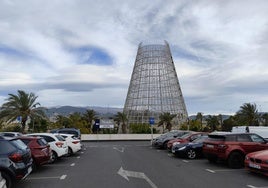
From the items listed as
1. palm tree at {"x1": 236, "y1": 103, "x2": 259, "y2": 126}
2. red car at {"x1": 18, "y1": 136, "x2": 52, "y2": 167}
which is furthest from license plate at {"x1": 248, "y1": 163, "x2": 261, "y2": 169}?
palm tree at {"x1": 236, "y1": 103, "x2": 259, "y2": 126}

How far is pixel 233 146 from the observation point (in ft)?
49.3

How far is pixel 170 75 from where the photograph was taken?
79.2m

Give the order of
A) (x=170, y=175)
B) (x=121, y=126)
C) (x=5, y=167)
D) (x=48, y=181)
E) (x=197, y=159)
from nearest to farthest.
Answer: (x=5, y=167)
(x=48, y=181)
(x=170, y=175)
(x=197, y=159)
(x=121, y=126)

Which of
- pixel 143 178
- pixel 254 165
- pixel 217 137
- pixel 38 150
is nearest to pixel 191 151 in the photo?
pixel 217 137

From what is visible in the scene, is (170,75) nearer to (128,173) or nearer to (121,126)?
(121,126)

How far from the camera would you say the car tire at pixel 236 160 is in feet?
48.6

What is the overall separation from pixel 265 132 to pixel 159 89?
2167 inches

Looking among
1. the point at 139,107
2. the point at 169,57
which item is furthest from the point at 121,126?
the point at 169,57

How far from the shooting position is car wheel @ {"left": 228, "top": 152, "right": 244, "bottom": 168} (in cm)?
1483

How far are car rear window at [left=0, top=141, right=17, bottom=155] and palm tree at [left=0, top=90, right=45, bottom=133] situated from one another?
34.0 meters

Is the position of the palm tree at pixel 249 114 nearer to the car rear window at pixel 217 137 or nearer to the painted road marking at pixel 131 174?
the car rear window at pixel 217 137

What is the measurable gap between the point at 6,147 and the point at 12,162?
1.74ft

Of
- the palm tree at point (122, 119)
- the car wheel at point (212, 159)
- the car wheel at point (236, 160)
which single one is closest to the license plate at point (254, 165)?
the car wheel at point (236, 160)

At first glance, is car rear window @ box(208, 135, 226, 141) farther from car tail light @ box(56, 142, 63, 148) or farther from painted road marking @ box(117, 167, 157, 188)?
car tail light @ box(56, 142, 63, 148)
